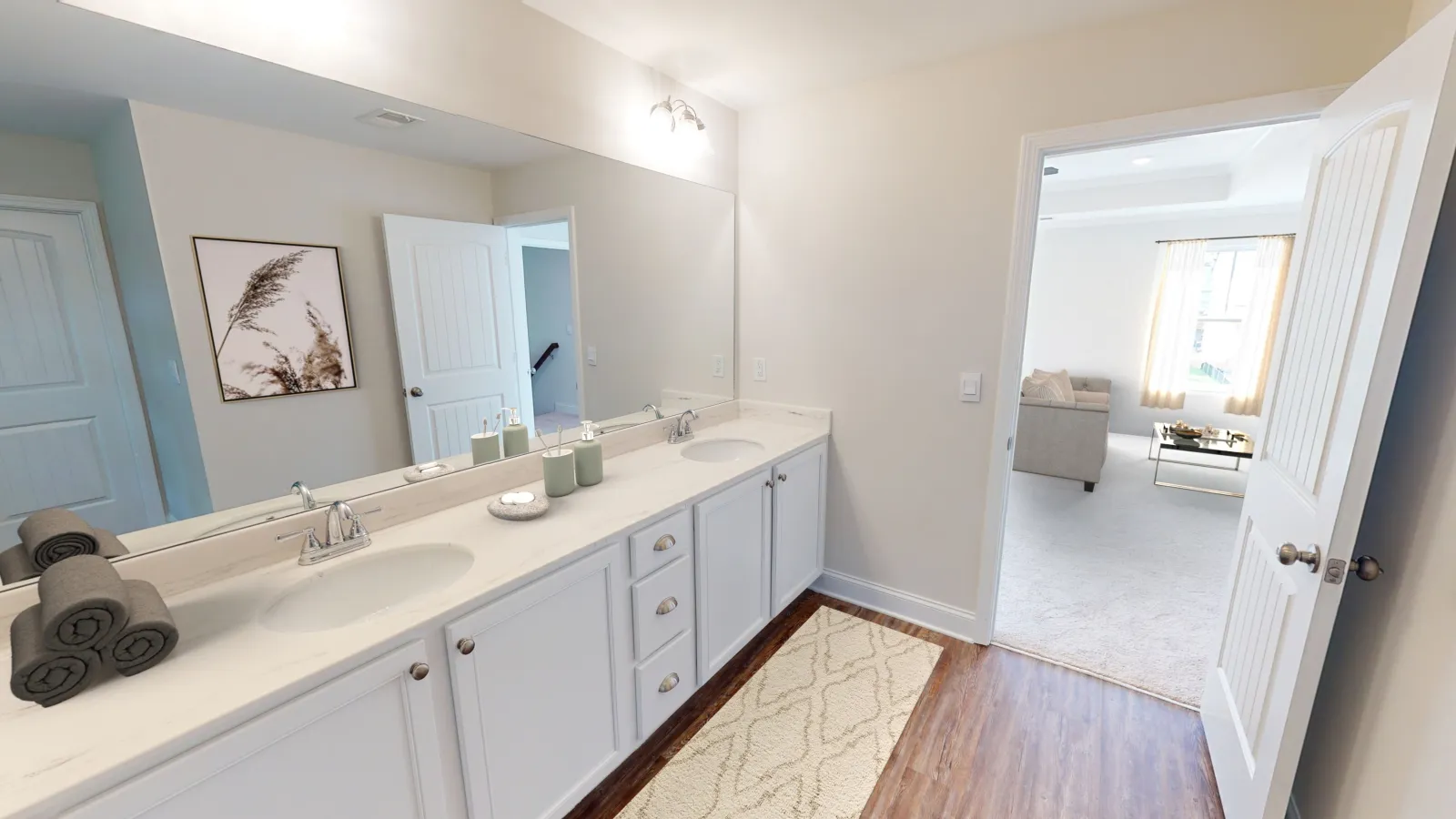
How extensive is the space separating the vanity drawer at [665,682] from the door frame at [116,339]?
4.04 ft

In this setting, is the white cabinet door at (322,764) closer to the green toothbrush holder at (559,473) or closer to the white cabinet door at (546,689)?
the white cabinet door at (546,689)

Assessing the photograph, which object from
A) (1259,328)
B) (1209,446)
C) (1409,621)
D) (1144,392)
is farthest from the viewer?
(1144,392)

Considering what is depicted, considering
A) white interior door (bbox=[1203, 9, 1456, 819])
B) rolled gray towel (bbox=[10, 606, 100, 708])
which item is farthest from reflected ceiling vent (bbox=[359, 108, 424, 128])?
white interior door (bbox=[1203, 9, 1456, 819])

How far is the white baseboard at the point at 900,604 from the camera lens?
7.86 feet

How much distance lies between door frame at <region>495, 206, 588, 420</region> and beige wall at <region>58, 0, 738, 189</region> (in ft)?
0.81

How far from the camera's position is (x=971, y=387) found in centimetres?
219

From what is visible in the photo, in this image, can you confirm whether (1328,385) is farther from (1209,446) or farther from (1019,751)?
(1209,446)

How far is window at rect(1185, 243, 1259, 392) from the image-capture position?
5492 mm

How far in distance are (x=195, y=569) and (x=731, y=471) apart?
55.6 inches

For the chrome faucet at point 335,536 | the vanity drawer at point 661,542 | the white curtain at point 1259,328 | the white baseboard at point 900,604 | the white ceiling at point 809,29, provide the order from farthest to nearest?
the white curtain at point 1259,328 < the white baseboard at point 900,604 < the white ceiling at point 809,29 < the vanity drawer at point 661,542 < the chrome faucet at point 335,536

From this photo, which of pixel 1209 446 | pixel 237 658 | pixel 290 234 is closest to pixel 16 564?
pixel 237 658

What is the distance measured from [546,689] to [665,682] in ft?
1.64

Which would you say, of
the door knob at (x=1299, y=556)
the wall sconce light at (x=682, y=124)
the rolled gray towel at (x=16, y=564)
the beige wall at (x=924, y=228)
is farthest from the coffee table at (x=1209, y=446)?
the rolled gray towel at (x=16, y=564)

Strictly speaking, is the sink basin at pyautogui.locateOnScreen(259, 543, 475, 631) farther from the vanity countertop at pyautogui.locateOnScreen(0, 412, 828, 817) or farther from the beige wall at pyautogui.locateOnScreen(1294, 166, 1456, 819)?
the beige wall at pyautogui.locateOnScreen(1294, 166, 1456, 819)
